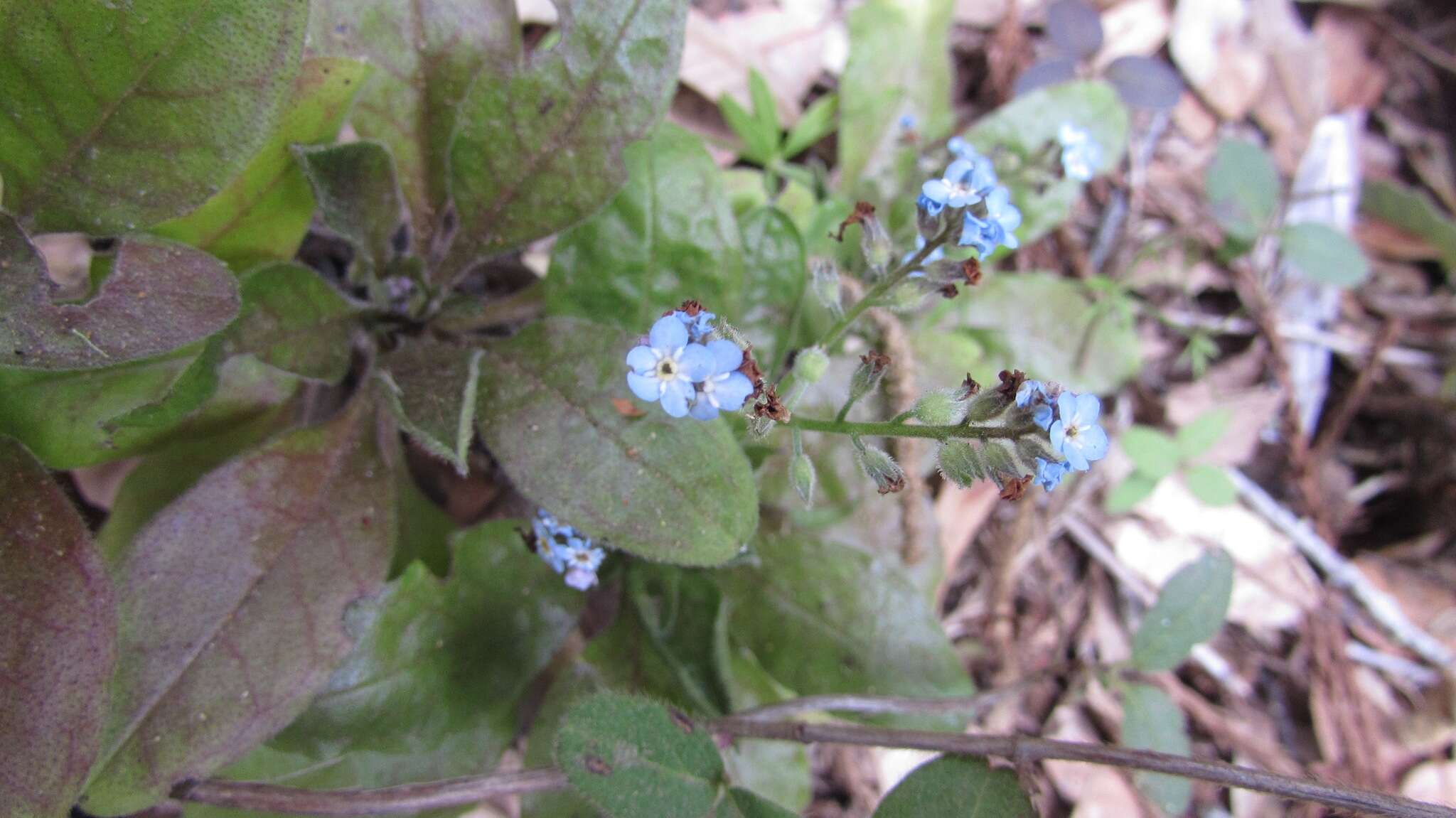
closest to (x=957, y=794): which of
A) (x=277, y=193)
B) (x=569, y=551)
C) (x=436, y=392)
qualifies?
(x=569, y=551)

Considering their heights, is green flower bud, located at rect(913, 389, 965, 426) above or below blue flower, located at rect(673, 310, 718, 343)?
below

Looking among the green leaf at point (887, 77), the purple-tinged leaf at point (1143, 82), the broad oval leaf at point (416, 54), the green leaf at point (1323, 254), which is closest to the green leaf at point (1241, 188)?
the green leaf at point (1323, 254)

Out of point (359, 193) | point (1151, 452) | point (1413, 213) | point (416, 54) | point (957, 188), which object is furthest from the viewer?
point (1413, 213)

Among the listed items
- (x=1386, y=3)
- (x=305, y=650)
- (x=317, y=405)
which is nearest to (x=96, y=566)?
(x=305, y=650)

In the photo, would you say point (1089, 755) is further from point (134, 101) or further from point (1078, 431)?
point (134, 101)

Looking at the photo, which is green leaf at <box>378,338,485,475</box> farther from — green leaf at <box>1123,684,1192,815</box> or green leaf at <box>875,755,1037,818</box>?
green leaf at <box>1123,684,1192,815</box>

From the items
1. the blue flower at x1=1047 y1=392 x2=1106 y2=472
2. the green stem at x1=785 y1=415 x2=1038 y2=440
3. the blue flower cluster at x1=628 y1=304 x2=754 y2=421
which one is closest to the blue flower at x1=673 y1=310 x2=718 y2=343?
the blue flower cluster at x1=628 y1=304 x2=754 y2=421
